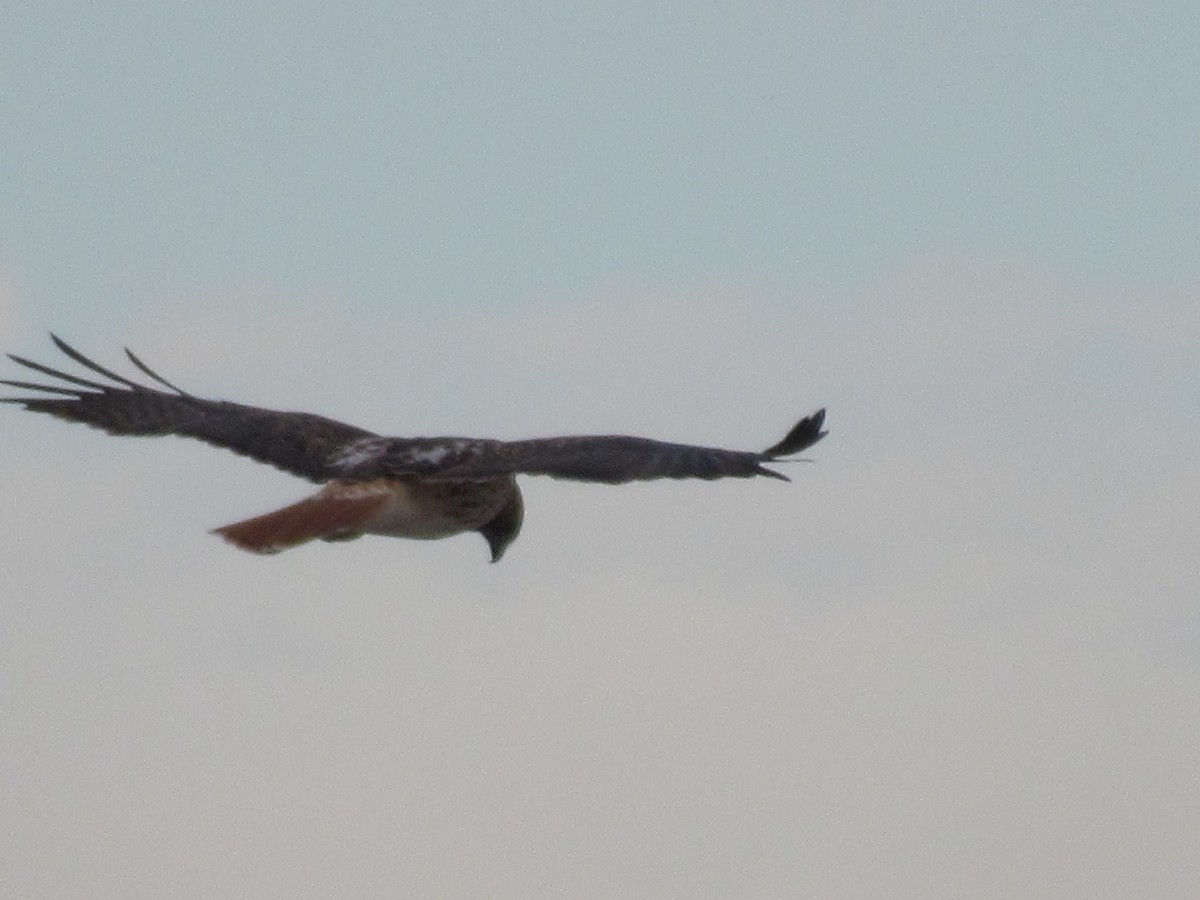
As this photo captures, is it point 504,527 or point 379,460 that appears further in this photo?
point 504,527

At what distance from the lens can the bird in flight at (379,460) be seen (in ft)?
35.3

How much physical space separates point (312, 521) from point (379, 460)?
70 cm

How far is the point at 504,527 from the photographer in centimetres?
1271

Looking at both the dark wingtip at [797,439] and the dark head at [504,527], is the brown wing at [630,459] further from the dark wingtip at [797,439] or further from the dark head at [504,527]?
the dark head at [504,527]

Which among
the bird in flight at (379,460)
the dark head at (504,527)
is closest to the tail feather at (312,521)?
the bird in flight at (379,460)

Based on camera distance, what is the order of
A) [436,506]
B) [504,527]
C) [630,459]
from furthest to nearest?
[504,527], [436,506], [630,459]

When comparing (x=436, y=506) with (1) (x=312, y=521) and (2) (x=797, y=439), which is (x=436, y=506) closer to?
(1) (x=312, y=521)

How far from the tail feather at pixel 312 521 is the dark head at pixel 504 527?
3.96 feet

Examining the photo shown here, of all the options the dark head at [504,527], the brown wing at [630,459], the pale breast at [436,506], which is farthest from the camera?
the dark head at [504,527]

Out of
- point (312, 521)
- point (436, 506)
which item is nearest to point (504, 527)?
point (436, 506)

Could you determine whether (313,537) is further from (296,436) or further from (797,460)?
(797,460)

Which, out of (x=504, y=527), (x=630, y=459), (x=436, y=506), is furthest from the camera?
(x=504, y=527)

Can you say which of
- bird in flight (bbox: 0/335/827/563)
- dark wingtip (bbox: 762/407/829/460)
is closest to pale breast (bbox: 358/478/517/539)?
bird in flight (bbox: 0/335/827/563)

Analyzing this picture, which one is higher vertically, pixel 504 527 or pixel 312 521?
pixel 504 527
